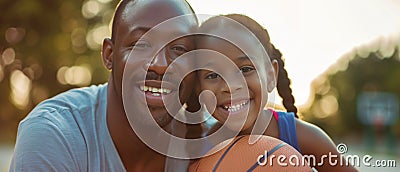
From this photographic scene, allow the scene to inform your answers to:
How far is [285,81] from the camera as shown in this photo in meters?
3.13

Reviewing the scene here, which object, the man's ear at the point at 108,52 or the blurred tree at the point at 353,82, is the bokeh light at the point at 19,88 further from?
the man's ear at the point at 108,52

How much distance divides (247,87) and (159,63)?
460 mm

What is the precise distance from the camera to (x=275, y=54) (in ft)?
10.1

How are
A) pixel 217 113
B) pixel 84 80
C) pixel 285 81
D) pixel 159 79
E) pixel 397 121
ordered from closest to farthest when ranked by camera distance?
pixel 159 79 < pixel 217 113 < pixel 285 81 < pixel 84 80 < pixel 397 121

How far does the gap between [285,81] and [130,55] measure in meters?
1.01

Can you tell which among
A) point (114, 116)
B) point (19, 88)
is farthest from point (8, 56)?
point (114, 116)

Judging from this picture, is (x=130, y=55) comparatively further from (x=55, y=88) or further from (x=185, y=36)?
(x=55, y=88)

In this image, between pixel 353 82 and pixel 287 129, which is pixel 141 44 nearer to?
pixel 287 129

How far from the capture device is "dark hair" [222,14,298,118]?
2.85 m

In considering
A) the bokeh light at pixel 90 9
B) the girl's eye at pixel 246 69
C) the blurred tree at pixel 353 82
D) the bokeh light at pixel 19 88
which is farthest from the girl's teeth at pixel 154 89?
the bokeh light at pixel 19 88

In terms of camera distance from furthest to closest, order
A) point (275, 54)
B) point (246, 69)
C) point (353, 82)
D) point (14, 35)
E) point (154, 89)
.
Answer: point (353, 82) < point (14, 35) < point (275, 54) < point (246, 69) < point (154, 89)

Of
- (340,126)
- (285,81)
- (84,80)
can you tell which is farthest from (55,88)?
(285,81)

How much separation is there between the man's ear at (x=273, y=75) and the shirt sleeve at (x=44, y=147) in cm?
100

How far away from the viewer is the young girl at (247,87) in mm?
2617
